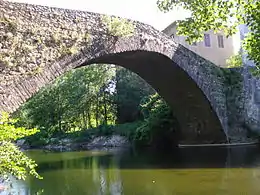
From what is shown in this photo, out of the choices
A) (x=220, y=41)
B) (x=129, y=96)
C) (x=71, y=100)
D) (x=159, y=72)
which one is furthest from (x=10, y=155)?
(x=71, y=100)

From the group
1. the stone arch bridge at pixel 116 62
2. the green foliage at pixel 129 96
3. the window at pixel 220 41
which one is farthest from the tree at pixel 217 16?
the green foliage at pixel 129 96

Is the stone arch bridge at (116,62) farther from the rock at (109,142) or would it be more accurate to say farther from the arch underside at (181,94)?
the rock at (109,142)

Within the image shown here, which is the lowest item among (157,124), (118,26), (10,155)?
(10,155)

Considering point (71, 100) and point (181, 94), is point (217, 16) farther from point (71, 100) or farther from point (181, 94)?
point (71, 100)

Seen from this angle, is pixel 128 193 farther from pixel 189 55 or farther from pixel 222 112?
pixel 222 112

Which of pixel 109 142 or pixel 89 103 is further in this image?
pixel 89 103

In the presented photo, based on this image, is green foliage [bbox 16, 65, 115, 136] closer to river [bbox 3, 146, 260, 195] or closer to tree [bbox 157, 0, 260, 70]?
river [bbox 3, 146, 260, 195]

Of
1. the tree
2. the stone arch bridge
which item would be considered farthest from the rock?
the tree

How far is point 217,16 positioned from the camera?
5164 millimetres

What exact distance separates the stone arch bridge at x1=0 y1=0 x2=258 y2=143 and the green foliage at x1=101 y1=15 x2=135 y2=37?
41mm

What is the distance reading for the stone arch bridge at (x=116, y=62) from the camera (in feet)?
23.0

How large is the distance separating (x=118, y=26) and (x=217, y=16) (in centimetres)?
460

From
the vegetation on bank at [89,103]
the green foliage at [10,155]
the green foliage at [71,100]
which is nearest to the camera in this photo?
the green foliage at [10,155]

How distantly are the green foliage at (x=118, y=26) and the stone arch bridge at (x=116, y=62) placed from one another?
0.04 m
